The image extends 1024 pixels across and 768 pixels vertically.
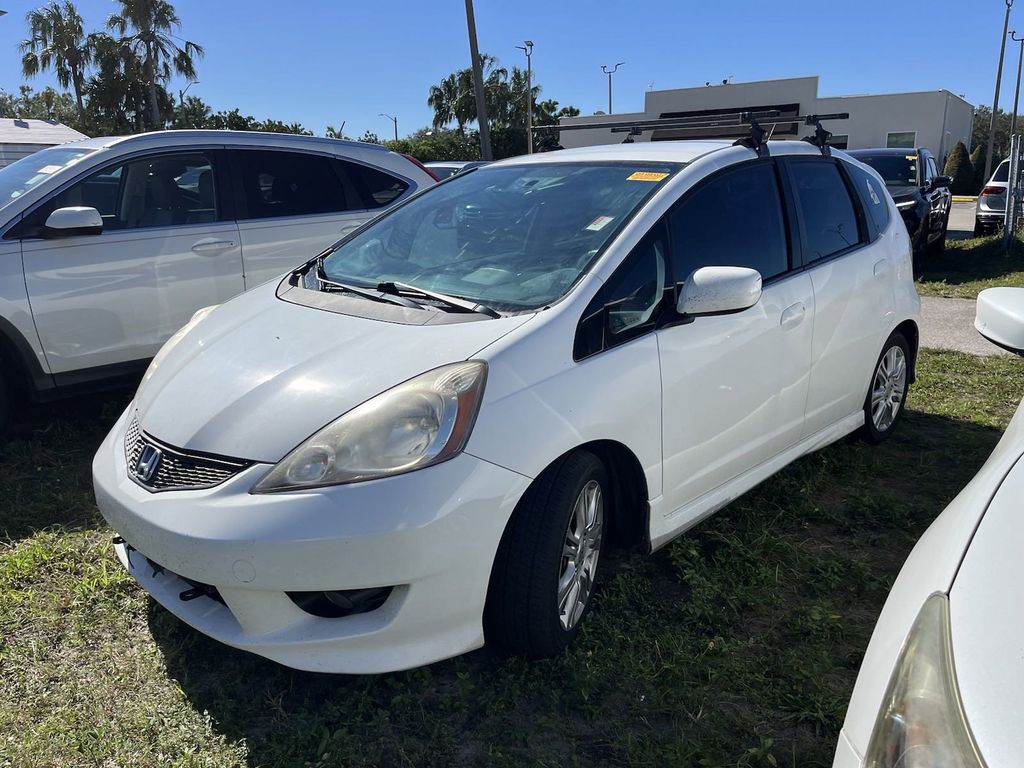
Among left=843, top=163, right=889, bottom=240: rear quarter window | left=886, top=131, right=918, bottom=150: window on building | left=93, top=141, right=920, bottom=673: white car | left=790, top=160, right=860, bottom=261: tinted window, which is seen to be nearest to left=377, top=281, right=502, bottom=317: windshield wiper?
left=93, top=141, right=920, bottom=673: white car

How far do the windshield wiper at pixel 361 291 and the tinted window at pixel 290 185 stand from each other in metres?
1.96

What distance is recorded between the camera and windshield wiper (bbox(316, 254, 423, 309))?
2853 millimetres

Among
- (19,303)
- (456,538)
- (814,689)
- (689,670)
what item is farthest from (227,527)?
(19,303)

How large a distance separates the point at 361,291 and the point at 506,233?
60cm

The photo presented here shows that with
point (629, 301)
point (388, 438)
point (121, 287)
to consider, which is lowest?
point (388, 438)

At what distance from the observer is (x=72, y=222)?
4.30 m

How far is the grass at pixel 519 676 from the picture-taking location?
2.30 meters

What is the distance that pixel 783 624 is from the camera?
9.46ft

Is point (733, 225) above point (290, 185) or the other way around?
the other way around

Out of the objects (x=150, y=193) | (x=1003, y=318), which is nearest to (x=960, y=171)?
(x=150, y=193)

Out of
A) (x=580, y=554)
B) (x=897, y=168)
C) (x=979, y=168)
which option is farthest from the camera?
(x=979, y=168)

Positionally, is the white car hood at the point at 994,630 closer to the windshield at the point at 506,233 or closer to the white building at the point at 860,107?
the windshield at the point at 506,233

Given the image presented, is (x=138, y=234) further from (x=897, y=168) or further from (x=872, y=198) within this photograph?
(x=897, y=168)

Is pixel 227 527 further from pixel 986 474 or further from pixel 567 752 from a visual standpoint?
pixel 986 474
